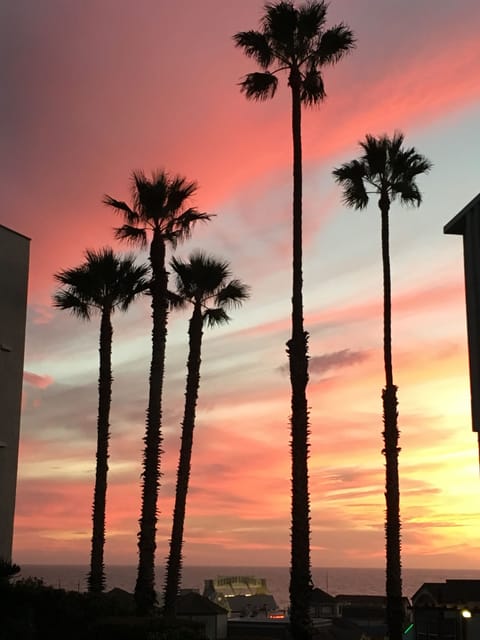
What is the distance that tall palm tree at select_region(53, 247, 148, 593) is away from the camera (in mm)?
35219

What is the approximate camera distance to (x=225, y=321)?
→ 1535 inches

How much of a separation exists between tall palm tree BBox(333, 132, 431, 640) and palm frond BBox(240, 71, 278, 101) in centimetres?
671

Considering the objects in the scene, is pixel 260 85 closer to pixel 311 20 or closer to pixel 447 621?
pixel 311 20

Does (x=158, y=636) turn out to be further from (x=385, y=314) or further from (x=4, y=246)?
(x=385, y=314)

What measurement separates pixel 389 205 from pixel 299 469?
14.8 meters

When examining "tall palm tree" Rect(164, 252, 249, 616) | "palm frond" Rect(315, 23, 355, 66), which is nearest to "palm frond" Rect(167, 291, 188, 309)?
"tall palm tree" Rect(164, 252, 249, 616)

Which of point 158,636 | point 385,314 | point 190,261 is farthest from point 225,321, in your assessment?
point 158,636

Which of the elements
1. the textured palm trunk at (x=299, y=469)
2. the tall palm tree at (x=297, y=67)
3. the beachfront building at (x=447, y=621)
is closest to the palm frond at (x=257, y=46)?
the tall palm tree at (x=297, y=67)

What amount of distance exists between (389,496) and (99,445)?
39.7 ft

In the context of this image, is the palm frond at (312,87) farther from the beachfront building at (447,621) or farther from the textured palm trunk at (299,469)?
the beachfront building at (447,621)

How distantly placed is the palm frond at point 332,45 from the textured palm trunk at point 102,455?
45.5 feet

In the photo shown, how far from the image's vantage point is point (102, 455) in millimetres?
35469

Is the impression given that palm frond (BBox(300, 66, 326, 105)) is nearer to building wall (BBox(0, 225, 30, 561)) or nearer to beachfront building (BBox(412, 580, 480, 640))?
building wall (BBox(0, 225, 30, 561))

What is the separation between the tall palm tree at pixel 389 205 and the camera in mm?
31984
